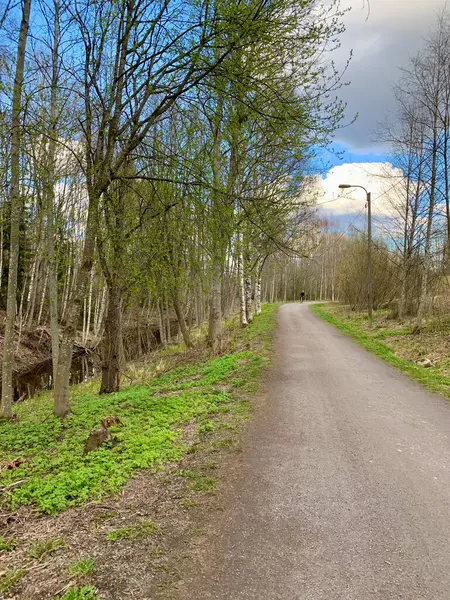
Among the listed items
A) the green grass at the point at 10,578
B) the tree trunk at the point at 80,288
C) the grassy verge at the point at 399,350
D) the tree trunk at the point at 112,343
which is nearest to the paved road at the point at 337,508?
the green grass at the point at 10,578

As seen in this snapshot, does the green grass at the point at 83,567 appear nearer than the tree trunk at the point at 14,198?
Yes

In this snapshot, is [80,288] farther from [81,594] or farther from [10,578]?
[81,594]

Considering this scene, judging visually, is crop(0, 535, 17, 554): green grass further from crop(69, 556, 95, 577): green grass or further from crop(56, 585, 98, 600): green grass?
crop(56, 585, 98, 600): green grass

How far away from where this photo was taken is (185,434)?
499 centimetres

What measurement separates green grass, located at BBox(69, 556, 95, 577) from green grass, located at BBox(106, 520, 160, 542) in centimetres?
27

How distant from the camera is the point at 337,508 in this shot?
10.6 feet

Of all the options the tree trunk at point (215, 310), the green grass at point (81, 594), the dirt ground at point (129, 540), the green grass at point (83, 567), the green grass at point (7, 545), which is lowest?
the green grass at point (7, 545)

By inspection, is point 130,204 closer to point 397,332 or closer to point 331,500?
point 331,500

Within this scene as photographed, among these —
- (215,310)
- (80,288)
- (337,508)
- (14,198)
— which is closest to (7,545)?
(337,508)

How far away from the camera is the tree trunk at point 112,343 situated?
8.93 meters

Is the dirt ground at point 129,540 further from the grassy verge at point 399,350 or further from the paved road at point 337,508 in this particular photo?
the grassy verge at point 399,350

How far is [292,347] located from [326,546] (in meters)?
9.42

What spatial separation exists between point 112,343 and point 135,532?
21.5ft

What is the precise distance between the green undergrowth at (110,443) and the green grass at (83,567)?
823mm
